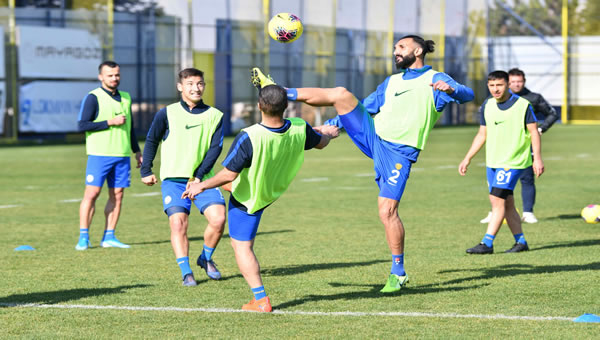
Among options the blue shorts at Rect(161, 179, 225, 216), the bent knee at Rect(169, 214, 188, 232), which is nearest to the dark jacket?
the blue shorts at Rect(161, 179, 225, 216)

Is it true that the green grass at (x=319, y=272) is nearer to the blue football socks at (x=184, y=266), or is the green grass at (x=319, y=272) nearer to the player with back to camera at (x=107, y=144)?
the blue football socks at (x=184, y=266)

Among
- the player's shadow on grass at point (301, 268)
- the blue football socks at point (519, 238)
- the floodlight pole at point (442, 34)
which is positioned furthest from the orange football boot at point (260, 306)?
the floodlight pole at point (442, 34)

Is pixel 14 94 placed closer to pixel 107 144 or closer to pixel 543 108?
pixel 107 144

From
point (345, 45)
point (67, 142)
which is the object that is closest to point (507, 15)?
point (345, 45)

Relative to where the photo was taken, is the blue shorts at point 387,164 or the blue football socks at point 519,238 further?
the blue football socks at point 519,238

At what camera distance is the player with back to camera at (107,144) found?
1074 centimetres

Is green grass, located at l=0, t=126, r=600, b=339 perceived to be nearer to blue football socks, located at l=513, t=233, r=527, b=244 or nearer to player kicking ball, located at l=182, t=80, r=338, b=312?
blue football socks, located at l=513, t=233, r=527, b=244

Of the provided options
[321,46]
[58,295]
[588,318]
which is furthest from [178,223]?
[321,46]

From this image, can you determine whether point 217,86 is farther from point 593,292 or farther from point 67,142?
point 593,292

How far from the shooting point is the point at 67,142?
34.9m

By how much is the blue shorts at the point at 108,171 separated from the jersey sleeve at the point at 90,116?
0.36 meters

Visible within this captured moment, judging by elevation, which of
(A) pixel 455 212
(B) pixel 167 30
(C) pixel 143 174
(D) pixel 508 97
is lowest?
(A) pixel 455 212

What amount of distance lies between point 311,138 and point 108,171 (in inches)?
170

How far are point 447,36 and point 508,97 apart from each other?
4509 centimetres
